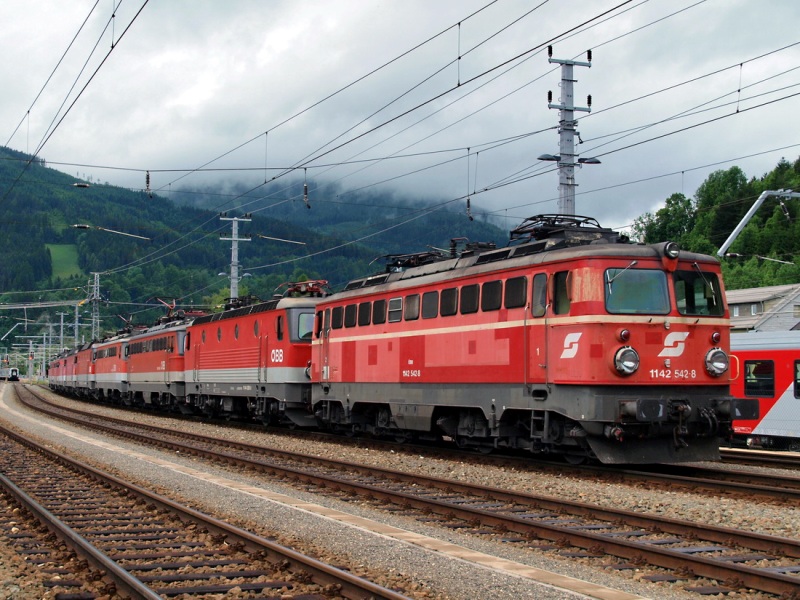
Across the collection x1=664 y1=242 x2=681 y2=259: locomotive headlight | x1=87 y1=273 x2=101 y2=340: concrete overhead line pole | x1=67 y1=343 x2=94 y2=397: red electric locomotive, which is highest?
x1=87 y1=273 x2=101 y2=340: concrete overhead line pole

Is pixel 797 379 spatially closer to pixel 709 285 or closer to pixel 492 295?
pixel 709 285

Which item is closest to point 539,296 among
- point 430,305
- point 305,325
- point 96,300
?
point 430,305

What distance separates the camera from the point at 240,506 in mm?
13406

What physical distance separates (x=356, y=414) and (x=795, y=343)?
443 inches

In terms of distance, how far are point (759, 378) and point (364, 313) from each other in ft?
35.3

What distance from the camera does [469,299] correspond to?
18203mm

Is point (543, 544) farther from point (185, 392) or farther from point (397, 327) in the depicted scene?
point (185, 392)

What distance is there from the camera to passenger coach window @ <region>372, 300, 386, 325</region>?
21359mm

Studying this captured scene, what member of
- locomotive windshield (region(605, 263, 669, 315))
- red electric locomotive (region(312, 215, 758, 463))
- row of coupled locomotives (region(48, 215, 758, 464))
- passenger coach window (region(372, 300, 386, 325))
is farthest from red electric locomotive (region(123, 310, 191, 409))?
locomotive windshield (region(605, 263, 669, 315))

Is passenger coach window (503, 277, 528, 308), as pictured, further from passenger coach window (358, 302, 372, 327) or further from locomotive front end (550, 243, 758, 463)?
passenger coach window (358, 302, 372, 327)

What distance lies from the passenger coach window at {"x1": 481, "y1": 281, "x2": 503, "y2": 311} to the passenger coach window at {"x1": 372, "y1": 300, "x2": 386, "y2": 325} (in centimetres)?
407

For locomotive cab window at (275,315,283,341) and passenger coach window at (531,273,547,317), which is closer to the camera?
passenger coach window at (531,273,547,317)

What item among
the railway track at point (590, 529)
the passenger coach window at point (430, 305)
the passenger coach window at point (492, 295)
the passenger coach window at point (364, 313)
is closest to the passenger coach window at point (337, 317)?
the passenger coach window at point (364, 313)

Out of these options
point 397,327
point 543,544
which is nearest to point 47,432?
point 397,327
